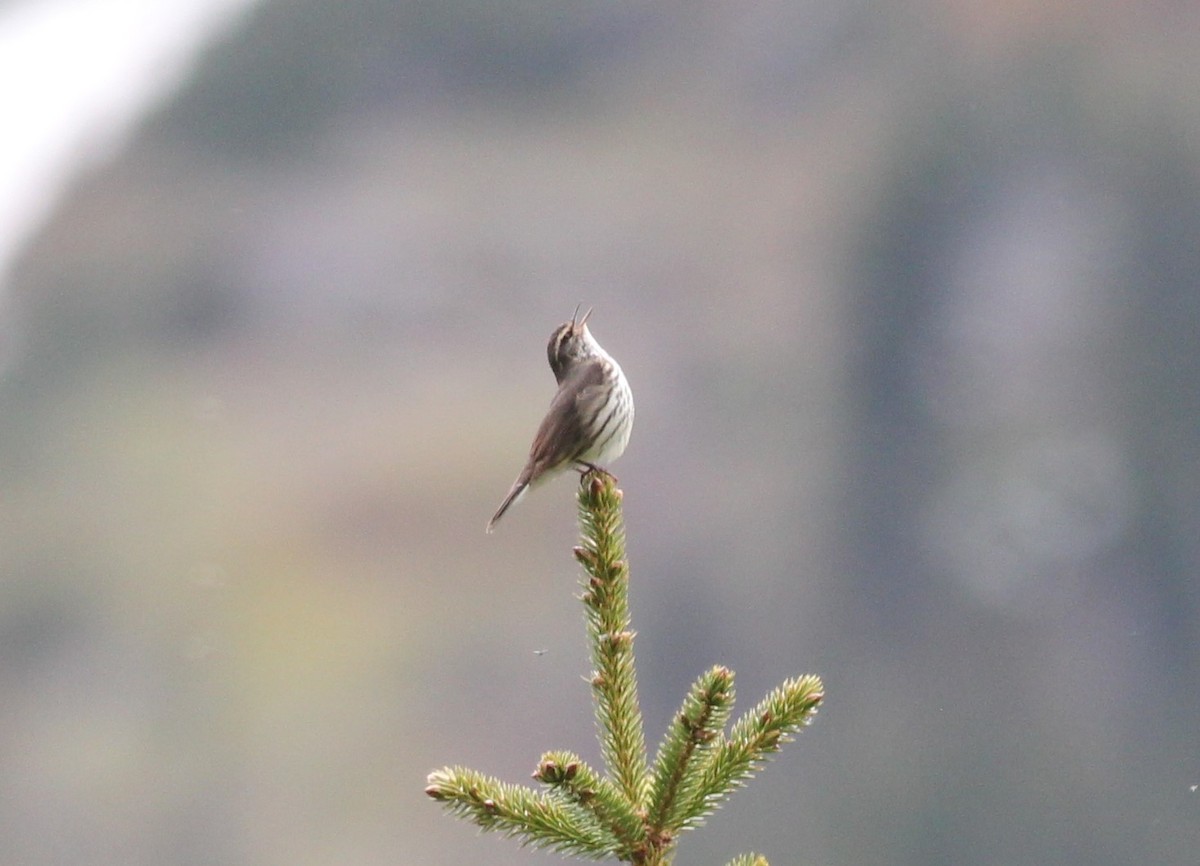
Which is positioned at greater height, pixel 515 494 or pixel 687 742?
pixel 515 494

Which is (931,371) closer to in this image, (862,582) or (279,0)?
(862,582)

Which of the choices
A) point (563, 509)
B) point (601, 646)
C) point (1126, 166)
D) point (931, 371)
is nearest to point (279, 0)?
point (563, 509)

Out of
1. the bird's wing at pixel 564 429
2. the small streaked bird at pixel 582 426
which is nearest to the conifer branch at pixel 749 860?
the small streaked bird at pixel 582 426

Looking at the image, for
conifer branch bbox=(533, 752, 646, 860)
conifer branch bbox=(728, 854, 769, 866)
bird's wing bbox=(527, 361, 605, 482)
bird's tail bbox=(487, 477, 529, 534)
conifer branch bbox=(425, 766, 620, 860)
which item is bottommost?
conifer branch bbox=(425, 766, 620, 860)

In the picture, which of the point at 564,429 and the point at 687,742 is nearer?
the point at 687,742

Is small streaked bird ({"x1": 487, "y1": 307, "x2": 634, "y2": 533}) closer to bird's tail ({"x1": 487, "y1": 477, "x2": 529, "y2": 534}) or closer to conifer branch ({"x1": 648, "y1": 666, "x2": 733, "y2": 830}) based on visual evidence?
bird's tail ({"x1": 487, "y1": 477, "x2": 529, "y2": 534})

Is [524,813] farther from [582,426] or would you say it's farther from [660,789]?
[582,426]

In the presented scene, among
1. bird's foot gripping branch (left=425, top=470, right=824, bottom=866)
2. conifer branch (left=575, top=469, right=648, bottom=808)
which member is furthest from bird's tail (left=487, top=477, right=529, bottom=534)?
bird's foot gripping branch (left=425, top=470, right=824, bottom=866)

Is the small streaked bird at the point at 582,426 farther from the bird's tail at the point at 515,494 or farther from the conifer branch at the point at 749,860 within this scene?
the conifer branch at the point at 749,860

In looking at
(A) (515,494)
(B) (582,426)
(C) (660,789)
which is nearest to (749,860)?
(C) (660,789)
